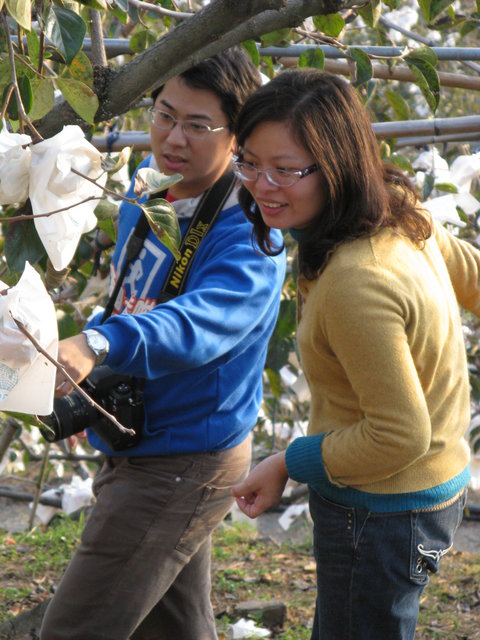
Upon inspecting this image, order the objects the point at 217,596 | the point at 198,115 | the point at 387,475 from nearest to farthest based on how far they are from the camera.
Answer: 1. the point at 387,475
2. the point at 198,115
3. the point at 217,596

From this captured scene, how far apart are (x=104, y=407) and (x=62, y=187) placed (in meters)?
0.92

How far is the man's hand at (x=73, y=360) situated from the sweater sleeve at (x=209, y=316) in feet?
0.23

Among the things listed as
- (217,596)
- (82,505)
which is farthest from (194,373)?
(82,505)

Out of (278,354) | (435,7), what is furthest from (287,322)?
(435,7)

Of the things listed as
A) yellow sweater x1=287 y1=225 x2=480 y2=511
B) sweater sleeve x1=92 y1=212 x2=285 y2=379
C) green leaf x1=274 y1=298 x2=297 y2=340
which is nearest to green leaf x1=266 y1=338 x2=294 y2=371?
green leaf x1=274 y1=298 x2=297 y2=340

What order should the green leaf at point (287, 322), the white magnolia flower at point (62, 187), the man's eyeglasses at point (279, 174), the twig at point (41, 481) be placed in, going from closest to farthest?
the white magnolia flower at point (62, 187) → the man's eyeglasses at point (279, 174) → the green leaf at point (287, 322) → the twig at point (41, 481)

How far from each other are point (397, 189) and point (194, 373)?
624 mm

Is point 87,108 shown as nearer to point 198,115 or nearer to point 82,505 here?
point 198,115

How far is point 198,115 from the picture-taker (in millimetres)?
2105

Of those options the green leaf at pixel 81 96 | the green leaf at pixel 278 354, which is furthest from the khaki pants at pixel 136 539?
the green leaf at pixel 81 96

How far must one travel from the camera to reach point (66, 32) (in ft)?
4.58

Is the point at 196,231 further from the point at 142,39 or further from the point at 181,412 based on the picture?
the point at 142,39

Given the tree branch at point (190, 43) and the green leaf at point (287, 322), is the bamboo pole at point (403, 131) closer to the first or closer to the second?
the green leaf at point (287, 322)

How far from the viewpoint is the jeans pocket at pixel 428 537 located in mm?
1634
